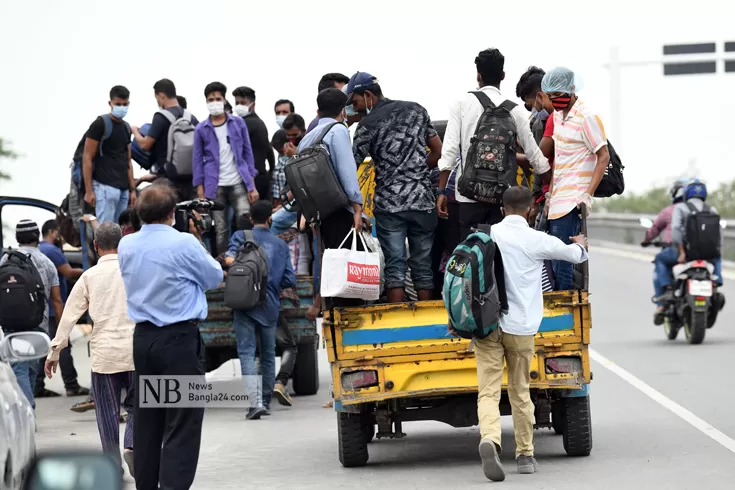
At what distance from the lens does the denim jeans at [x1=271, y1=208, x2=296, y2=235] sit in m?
16.4

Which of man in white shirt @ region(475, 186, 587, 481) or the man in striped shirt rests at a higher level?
the man in striped shirt

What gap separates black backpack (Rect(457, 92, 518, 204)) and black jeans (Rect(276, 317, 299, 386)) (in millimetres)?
5155

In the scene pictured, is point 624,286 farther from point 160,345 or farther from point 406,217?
point 160,345

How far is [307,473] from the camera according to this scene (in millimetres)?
11375

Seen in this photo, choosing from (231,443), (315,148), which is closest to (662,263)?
(231,443)

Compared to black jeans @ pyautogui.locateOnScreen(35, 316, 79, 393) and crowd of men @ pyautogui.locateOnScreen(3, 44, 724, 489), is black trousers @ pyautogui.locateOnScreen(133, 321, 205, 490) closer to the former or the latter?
crowd of men @ pyautogui.locateOnScreen(3, 44, 724, 489)

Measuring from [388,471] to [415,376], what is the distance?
2.64 ft

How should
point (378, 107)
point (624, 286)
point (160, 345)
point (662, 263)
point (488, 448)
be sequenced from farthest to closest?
point (624, 286) < point (662, 263) < point (378, 107) < point (488, 448) < point (160, 345)

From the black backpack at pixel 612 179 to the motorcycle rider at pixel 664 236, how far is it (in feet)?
30.2

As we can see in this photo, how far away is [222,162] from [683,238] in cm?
659

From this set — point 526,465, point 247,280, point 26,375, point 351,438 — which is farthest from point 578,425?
point 26,375

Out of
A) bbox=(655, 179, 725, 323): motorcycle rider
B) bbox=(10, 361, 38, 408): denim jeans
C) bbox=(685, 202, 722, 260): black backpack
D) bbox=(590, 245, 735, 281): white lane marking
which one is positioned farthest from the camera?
bbox=(590, 245, 735, 281): white lane marking

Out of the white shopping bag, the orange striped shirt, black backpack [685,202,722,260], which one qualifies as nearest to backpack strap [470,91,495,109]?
the orange striped shirt

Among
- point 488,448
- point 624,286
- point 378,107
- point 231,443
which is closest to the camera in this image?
point 488,448
